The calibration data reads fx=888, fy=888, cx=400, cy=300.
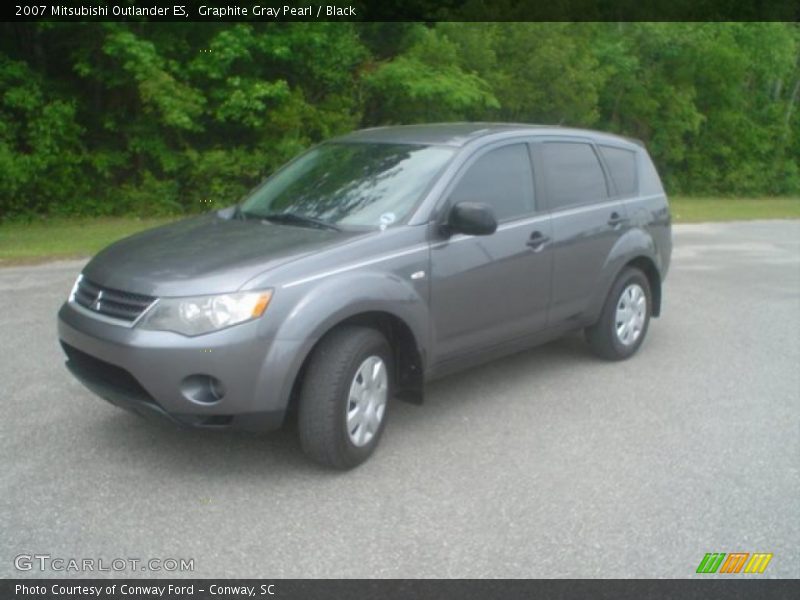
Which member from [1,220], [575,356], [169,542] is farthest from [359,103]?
[169,542]

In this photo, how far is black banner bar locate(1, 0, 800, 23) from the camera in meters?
16.7

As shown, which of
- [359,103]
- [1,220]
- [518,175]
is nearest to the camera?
[518,175]

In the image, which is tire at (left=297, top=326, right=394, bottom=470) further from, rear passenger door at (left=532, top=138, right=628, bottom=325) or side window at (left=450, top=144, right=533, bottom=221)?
rear passenger door at (left=532, top=138, right=628, bottom=325)

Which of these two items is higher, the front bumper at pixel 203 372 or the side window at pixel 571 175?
the side window at pixel 571 175

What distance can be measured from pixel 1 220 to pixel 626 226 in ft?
45.1

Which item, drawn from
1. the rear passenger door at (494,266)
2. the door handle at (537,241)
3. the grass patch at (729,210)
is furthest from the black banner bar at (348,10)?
the door handle at (537,241)

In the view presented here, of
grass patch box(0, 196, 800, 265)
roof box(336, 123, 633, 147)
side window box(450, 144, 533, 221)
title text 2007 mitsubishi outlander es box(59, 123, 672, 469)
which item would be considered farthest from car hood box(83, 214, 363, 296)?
grass patch box(0, 196, 800, 265)

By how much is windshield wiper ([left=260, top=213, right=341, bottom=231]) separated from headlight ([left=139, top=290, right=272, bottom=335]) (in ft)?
3.19

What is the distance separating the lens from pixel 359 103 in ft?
66.3

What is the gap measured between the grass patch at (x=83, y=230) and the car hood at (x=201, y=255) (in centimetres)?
692

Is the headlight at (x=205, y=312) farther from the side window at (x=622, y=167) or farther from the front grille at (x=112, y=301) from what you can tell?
the side window at (x=622, y=167)

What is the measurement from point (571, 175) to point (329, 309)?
271 centimetres

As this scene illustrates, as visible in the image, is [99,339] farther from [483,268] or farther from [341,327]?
[483,268]

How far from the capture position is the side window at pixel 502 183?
5.51 m
